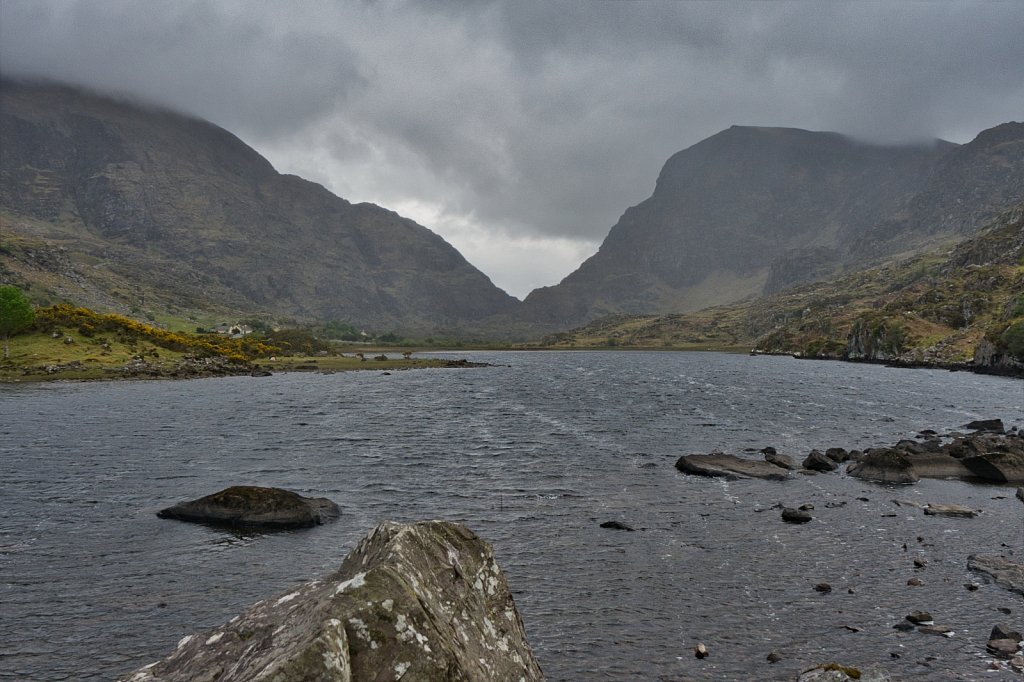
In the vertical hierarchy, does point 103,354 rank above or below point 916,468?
above

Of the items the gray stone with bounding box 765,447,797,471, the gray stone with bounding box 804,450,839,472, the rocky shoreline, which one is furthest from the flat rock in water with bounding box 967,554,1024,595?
the gray stone with bounding box 765,447,797,471

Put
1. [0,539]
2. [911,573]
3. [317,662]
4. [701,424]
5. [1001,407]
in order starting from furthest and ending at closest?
[1001,407]
[701,424]
[0,539]
[911,573]
[317,662]

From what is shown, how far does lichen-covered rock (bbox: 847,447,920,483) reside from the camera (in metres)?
45.5

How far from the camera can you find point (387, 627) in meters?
9.19

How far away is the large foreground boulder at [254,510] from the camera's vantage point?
33.3 meters

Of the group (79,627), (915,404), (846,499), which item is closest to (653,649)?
(79,627)

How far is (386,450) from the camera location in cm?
5794

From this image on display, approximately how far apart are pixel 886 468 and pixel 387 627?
49.2 meters

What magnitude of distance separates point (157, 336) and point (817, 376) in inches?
7161

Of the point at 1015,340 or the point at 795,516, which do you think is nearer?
the point at 795,516

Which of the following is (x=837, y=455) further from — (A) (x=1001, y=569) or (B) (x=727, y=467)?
(A) (x=1001, y=569)

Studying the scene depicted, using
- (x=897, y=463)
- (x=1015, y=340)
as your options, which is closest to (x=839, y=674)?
(x=897, y=463)

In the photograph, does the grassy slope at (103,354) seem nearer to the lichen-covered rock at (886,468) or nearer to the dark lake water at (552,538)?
the dark lake water at (552,538)

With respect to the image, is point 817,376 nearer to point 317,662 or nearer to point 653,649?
point 653,649
